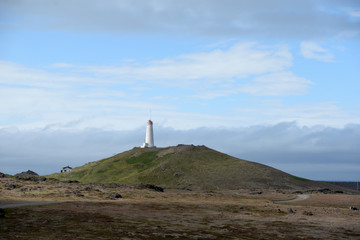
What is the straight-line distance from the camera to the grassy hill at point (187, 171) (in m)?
116

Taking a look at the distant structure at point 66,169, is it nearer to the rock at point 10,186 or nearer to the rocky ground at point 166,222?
the rock at point 10,186

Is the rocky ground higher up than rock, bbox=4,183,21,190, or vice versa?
rock, bbox=4,183,21,190

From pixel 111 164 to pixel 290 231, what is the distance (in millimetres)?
110909

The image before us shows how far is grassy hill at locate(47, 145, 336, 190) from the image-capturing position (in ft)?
381

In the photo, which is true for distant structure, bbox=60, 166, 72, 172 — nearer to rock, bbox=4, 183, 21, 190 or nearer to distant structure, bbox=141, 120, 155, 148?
distant structure, bbox=141, 120, 155, 148

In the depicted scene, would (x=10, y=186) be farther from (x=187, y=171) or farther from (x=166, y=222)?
(x=187, y=171)

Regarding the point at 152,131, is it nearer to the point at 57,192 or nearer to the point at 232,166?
the point at 232,166

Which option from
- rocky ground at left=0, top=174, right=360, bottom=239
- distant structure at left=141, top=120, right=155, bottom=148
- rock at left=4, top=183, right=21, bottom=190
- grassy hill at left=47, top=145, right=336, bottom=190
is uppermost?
distant structure at left=141, top=120, right=155, bottom=148

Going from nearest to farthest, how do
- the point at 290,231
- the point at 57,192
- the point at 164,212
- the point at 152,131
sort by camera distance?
the point at 290,231 → the point at 164,212 → the point at 57,192 → the point at 152,131

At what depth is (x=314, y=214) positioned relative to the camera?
56.2 meters

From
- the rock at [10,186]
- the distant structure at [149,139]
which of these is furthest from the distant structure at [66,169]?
the rock at [10,186]

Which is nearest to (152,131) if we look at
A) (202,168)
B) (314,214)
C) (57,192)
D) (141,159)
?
(141,159)

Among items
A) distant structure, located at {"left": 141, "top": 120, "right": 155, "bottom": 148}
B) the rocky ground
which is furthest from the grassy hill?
the rocky ground

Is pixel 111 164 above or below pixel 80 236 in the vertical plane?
above
